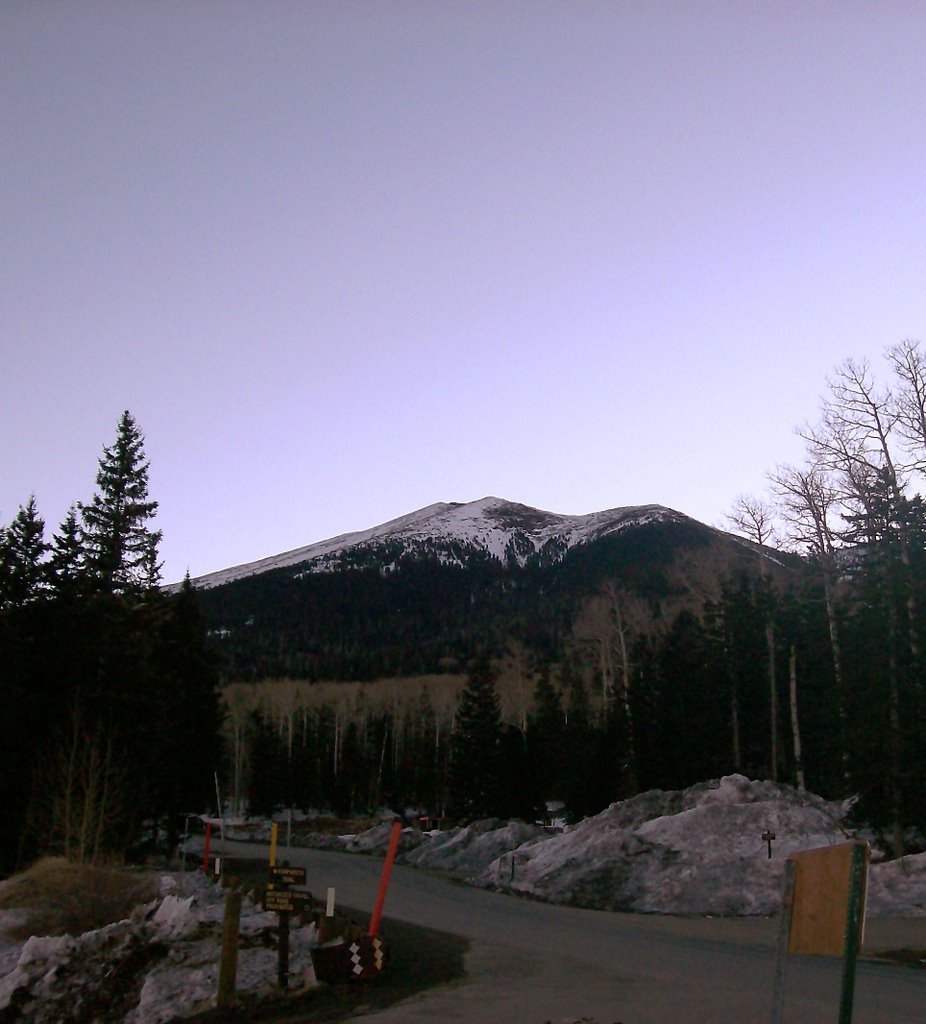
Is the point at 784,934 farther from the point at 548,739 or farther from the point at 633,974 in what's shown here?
the point at 548,739

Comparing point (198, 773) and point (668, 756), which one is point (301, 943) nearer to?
point (198, 773)

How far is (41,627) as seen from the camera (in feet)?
112

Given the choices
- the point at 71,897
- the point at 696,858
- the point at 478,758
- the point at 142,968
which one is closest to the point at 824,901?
the point at 142,968

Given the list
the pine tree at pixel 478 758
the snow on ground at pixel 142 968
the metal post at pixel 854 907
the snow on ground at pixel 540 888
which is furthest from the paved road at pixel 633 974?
the pine tree at pixel 478 758

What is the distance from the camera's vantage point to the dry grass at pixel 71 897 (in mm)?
20422

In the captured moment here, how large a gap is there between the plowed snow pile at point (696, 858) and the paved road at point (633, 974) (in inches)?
80.6

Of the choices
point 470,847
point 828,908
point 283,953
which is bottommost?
point 470,847

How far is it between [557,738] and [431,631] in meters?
126

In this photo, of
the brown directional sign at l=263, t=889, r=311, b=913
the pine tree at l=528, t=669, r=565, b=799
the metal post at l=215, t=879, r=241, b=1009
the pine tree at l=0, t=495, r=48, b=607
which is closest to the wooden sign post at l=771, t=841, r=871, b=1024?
the metal post at l=215, t=879, r=241, b=1009

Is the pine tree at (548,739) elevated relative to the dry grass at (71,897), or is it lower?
elevated

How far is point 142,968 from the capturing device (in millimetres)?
15227

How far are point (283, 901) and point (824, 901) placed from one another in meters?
10.1

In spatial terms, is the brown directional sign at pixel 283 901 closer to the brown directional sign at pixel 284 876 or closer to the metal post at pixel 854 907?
the brown directional sign at pixel 284 876

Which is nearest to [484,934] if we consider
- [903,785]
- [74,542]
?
[903,785]
